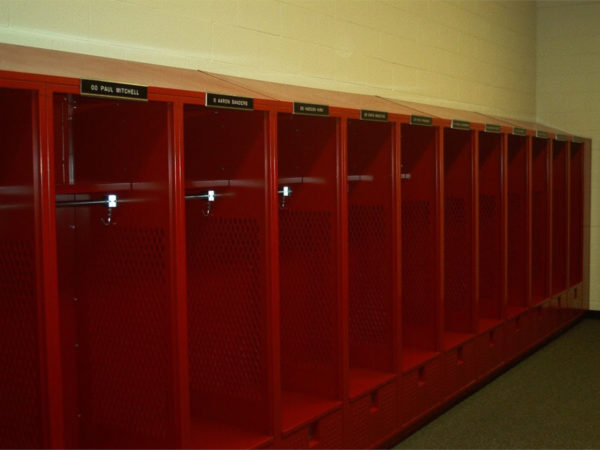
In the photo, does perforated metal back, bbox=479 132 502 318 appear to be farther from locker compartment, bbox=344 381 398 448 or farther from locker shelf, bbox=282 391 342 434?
locker shelf, bbox=282 391 342 434

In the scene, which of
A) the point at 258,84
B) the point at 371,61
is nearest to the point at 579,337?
the point at 371,61

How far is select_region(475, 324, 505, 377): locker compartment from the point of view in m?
4.85

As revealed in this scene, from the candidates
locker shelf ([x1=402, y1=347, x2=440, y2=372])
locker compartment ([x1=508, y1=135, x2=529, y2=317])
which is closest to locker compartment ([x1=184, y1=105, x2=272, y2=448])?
locker shelf ([x1=402, y1=347, x2=440, y2=372])

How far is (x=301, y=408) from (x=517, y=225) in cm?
309

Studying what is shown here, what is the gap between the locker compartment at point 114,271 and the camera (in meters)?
2.57

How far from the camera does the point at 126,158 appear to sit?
265cm

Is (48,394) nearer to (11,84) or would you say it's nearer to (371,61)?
(11,84)

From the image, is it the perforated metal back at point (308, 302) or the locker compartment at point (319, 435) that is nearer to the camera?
the locker compartment at point (319, 435)

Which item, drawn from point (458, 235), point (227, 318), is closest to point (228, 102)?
point (227, 318)

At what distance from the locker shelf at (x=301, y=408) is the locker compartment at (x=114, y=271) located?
660 millimetres

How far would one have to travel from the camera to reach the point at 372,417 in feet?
12.0

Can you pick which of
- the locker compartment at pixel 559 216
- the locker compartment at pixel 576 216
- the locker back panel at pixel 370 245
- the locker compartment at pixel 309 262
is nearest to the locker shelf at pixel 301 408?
the locker compartment at pixel 309 262

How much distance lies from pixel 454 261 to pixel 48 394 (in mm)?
3221

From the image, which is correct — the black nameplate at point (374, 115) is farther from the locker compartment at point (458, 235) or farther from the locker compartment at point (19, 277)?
the locker compartment at point (19, 277)
